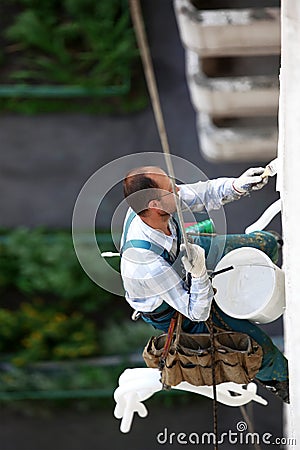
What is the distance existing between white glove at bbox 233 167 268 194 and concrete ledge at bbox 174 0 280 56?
2.46 meters

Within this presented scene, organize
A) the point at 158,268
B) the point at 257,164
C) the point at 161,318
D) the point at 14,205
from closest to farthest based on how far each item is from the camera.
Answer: the point at 158,268 < the point at 161,318 < the point at 257,164 < the point at 14,205

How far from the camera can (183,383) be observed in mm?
3494

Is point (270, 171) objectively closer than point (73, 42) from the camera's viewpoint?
Yes

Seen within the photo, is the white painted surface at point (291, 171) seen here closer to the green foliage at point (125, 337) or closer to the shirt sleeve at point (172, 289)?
the shirt sleeve at point (172, 289)

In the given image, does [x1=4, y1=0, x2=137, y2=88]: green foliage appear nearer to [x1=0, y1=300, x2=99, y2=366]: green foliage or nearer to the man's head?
[x1=0, y1=300, x2=99, y2=366]: green foliage

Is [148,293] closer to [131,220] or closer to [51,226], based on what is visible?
[131,220]

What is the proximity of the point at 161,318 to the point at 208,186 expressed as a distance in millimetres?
415

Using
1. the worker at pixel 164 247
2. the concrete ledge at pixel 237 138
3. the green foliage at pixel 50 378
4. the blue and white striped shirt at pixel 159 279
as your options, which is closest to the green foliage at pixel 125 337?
the green foliage at pixel 50 378

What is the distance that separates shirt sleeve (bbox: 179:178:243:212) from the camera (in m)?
3.22

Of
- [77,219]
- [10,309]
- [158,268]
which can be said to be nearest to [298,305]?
[158,268]

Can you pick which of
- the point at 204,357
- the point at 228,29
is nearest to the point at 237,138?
the point at 228,29

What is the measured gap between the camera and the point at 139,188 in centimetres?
298

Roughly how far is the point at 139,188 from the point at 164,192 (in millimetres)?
66

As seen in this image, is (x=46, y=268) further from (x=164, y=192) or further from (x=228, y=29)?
(x=164, y=192)
